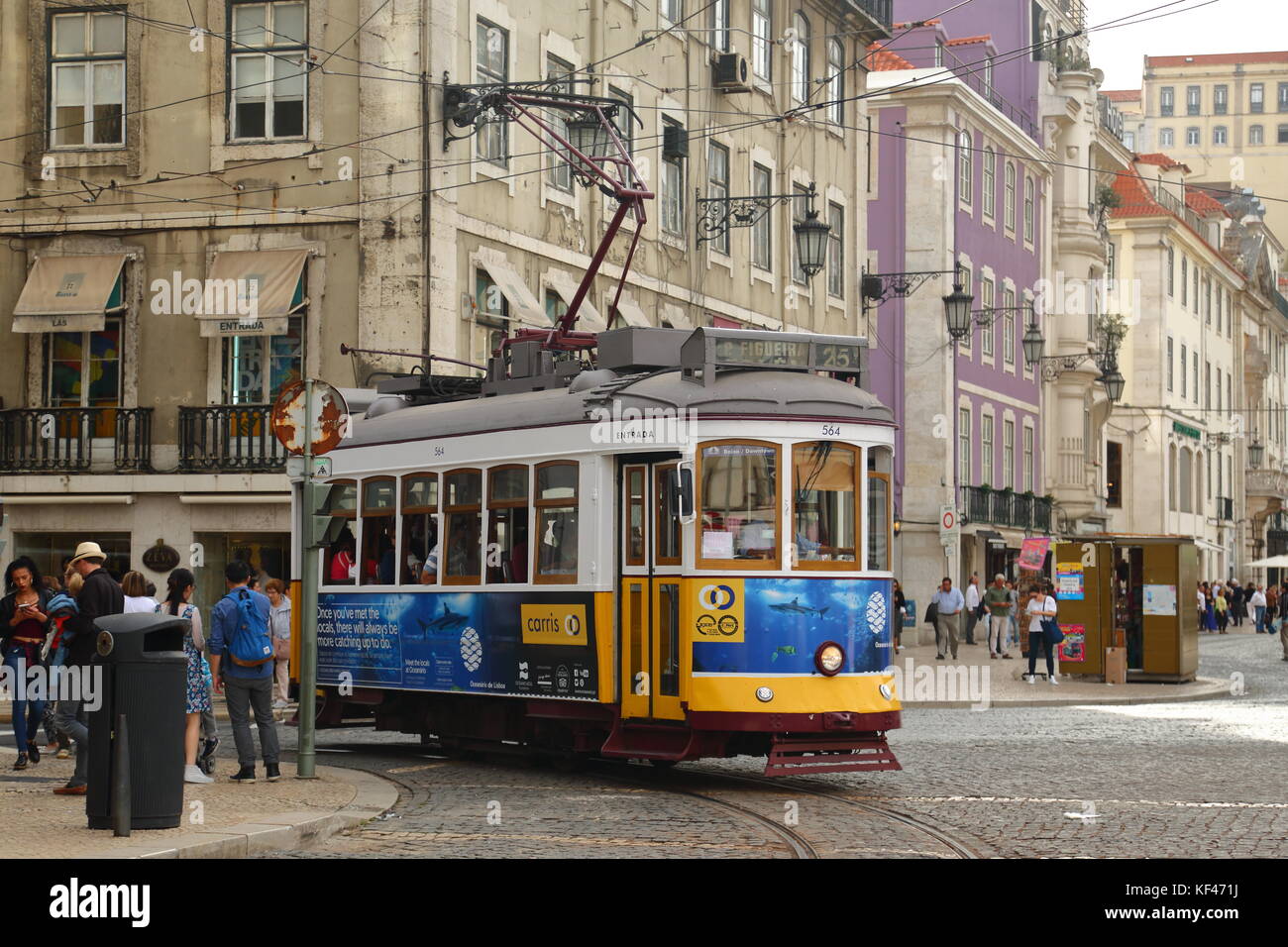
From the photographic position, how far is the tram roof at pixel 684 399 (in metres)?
15.5

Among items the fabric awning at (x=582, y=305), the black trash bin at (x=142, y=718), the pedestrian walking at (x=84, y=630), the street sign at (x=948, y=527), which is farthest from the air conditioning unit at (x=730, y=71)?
the black trash bin at (x=142, y=718)

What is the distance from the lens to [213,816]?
42.4 feet

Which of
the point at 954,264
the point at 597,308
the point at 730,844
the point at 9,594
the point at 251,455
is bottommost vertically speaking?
the point at 730,844

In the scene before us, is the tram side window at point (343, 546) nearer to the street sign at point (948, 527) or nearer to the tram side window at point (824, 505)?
the tram side window at point (824, 505)

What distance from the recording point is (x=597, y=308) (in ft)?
102

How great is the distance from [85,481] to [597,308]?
774 cm

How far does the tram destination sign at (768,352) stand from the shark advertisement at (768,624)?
1.70m

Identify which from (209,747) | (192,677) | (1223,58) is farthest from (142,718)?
(1223,58)

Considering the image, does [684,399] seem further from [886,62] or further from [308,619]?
[886,62]

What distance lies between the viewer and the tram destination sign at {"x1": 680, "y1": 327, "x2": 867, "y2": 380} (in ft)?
51.9

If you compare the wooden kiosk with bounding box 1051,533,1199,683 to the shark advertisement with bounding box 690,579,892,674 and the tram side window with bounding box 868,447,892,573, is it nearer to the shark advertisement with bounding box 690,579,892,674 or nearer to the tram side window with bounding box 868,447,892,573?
the tram side window with bounding box 868,447,892,573

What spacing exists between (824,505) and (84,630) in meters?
5.38
